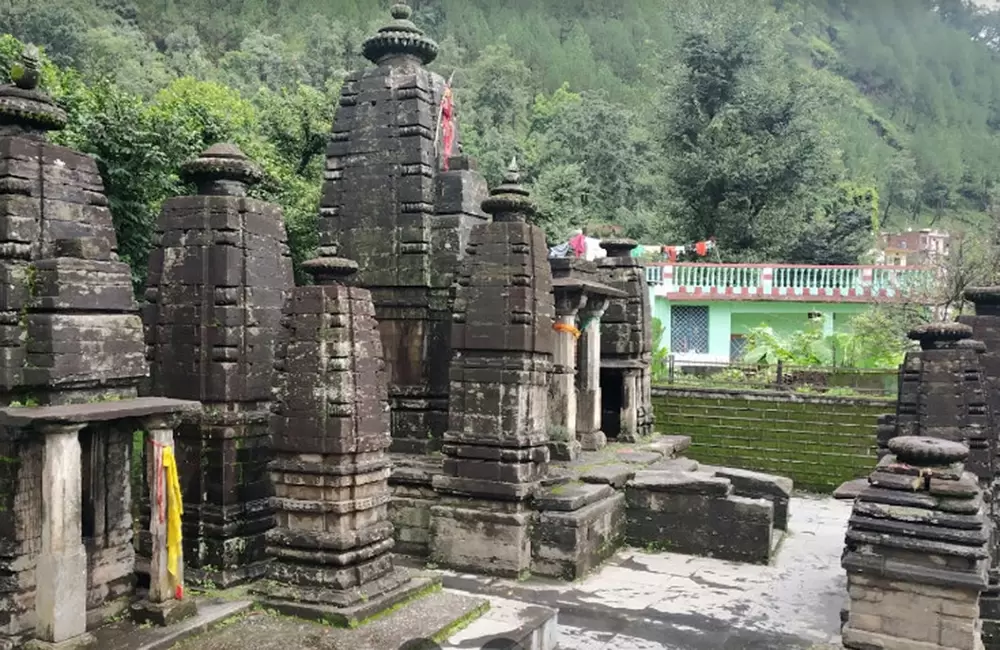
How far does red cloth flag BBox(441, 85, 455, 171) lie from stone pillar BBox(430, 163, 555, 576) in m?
2.19

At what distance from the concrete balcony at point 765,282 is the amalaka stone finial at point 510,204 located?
16.2 m

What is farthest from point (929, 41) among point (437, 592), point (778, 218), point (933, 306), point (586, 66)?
point (437, 592)

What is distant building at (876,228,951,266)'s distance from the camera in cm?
2603

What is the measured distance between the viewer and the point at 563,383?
39.8 ft

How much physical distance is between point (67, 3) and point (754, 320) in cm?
4585

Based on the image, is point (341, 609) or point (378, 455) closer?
point (341, 609)

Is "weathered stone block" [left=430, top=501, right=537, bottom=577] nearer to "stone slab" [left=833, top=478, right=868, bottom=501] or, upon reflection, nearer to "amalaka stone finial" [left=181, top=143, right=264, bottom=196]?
"stone slab" [left=833, top=478, right=868, bottom=501]

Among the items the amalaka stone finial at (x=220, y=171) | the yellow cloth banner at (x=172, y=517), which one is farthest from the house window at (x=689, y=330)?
the yellow cloth banner at (x=172, y=517)

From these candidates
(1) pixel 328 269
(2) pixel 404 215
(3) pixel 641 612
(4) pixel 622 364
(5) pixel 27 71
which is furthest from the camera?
(4) pixel 622 364

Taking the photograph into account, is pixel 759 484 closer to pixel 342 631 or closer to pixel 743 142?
pixel 342 631

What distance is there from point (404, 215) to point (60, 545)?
6.77 meters

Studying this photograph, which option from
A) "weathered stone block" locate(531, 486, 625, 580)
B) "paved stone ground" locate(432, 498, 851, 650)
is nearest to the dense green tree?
"paved stone ground" locate(432, 498, 851, 650)

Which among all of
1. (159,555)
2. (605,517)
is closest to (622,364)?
(605,517)

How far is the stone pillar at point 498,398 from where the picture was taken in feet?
32.7
